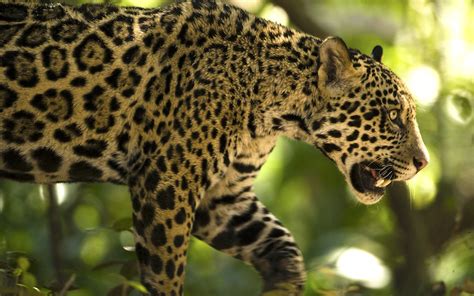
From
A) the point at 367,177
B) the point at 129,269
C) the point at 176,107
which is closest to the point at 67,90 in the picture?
the point at 176,107

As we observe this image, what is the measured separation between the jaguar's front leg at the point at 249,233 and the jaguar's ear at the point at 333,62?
4.40 ft

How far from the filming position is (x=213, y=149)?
10.5 metres

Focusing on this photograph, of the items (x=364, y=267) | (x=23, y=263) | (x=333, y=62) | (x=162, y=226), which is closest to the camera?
(x=23, y=263)

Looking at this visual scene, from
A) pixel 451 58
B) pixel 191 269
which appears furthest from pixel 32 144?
pixel 451 58

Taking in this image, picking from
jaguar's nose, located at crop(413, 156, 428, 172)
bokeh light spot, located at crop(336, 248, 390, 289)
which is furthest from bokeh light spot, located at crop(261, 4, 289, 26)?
jaguar's nose, located at crop(413, 156, 428, 172)

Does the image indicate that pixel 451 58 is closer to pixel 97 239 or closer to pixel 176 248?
pixel 97 239

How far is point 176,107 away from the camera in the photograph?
1055 centimetres

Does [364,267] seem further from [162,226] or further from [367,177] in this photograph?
[162,226]

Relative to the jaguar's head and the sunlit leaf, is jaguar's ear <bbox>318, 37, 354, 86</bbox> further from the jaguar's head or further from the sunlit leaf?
the sunlit leaf

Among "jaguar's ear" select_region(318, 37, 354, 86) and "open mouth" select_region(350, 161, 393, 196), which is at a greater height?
"jaguar's ear" select_region(318, 37, 354, 86)

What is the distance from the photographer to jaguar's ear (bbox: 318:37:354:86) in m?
10.9

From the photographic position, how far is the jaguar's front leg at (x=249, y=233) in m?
11.5

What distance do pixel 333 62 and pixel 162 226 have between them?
2.05 meters

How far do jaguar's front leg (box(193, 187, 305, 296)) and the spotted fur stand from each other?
0.13m
